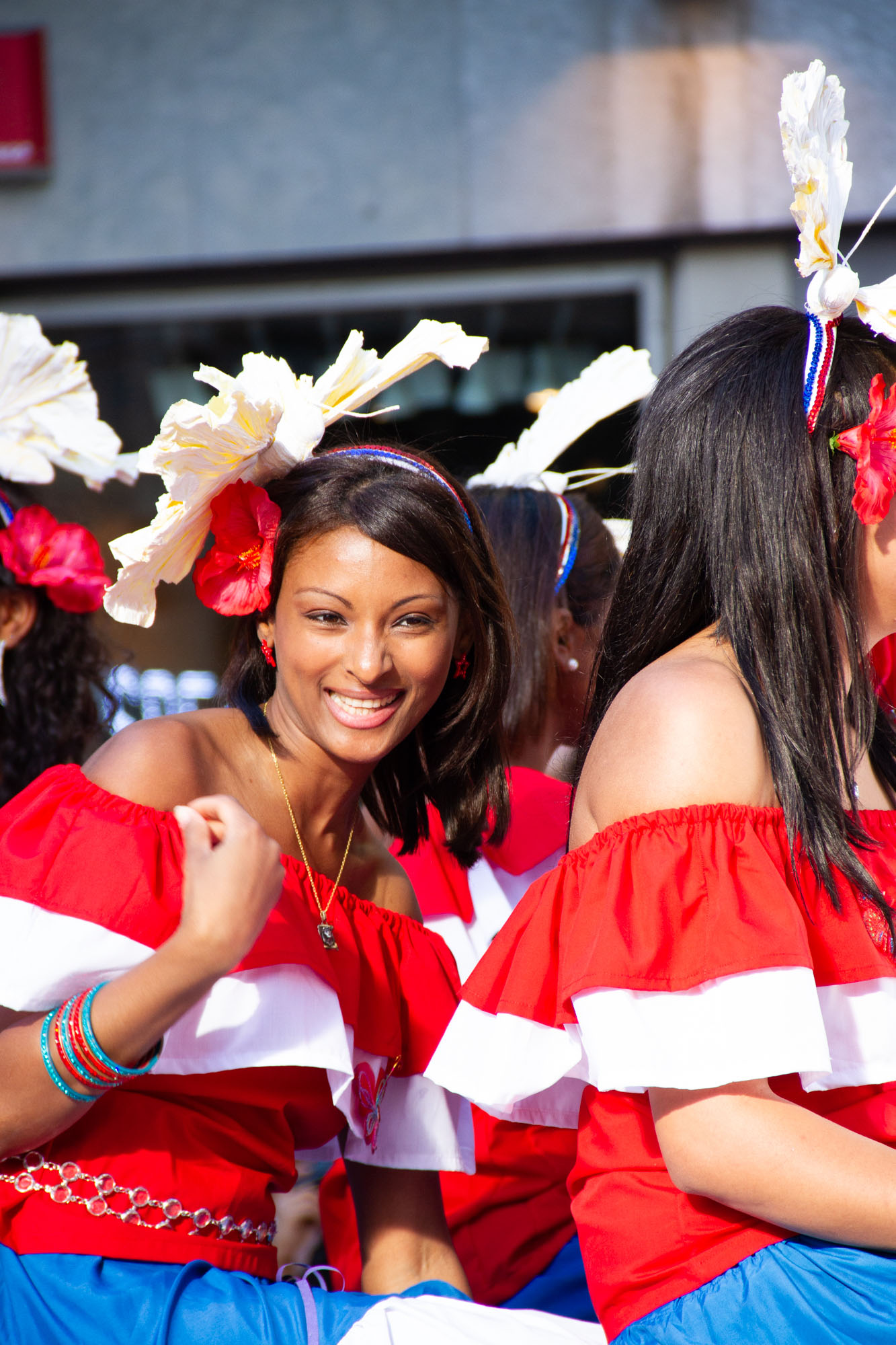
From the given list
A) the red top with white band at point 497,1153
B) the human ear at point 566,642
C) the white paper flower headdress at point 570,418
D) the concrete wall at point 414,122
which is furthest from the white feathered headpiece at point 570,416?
the concrete wall at point 414,122

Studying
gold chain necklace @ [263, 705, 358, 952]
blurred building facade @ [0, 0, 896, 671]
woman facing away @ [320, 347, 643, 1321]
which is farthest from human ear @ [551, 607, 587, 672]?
blurred building facade @ [0, 0, 896, 671]

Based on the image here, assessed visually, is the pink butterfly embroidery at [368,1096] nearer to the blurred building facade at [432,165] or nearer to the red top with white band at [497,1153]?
the red top with white band at [497,1153]

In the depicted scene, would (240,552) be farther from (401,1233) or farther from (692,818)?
(401,1233)

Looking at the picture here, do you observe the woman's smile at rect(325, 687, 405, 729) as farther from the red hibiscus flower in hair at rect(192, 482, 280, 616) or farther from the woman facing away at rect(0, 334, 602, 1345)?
the red hibiscus flower in hair at rect(192, 482, 280, 616)

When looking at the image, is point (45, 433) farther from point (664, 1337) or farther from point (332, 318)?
point (332, 318)

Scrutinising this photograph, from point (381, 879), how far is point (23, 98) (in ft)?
11.5

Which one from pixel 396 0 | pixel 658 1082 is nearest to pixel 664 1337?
pixel 658 1082

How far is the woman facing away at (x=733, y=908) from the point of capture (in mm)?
1269

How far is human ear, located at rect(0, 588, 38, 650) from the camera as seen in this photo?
260 centimetres

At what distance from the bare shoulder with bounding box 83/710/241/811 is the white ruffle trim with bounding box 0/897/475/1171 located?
19 centimetres

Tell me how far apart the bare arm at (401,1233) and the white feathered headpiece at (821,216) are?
49.2 inches

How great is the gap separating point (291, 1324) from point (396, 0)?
408cm

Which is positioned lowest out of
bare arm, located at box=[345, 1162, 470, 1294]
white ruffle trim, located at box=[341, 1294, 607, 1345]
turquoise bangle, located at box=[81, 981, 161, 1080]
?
bare arm, located at box=[345, 1162, 470, 1294]

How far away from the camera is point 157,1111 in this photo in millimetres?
1642
